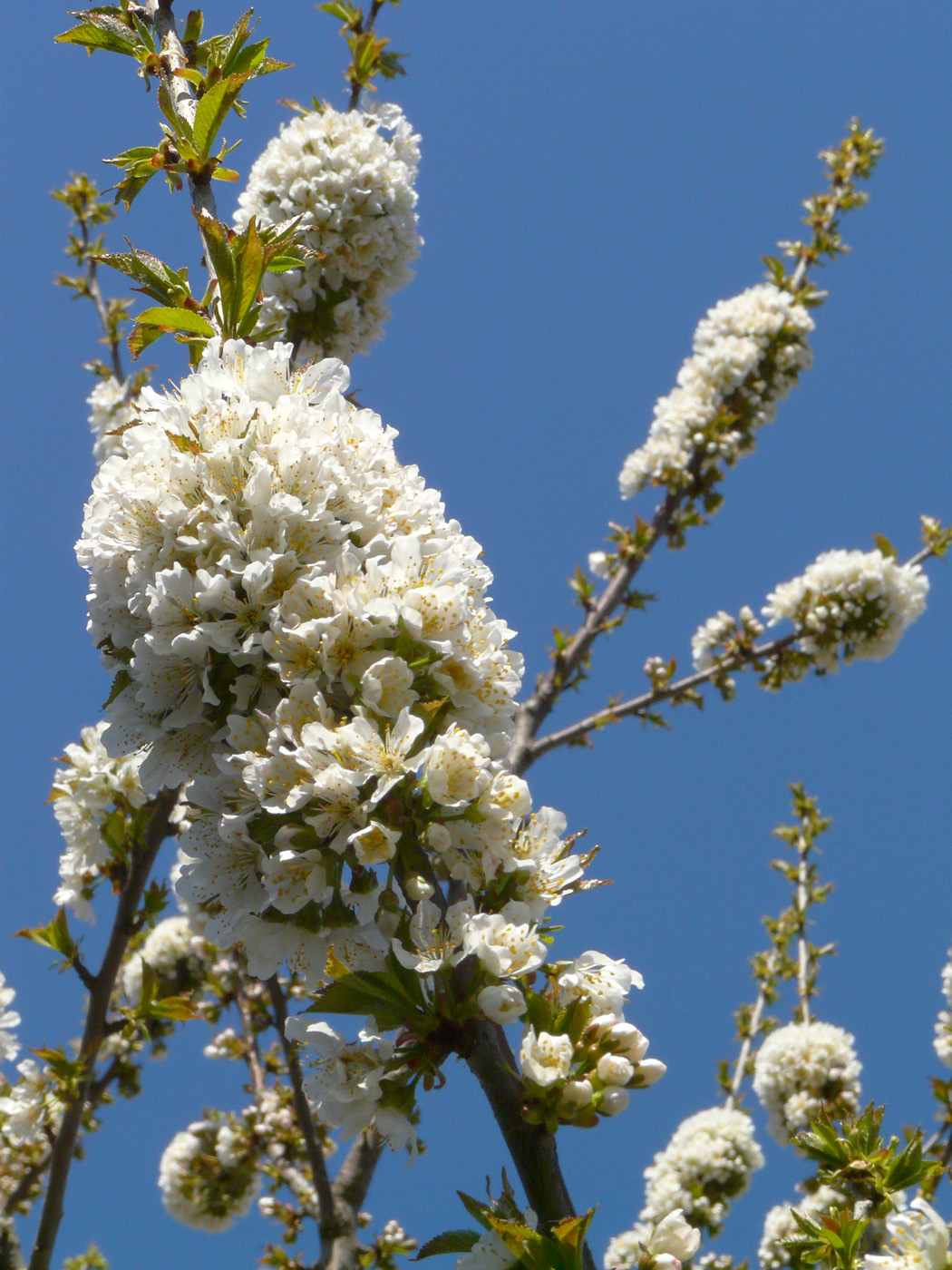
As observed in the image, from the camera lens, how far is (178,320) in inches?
107

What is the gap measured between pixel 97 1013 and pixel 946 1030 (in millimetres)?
4986

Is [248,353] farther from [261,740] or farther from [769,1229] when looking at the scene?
[769,1229]

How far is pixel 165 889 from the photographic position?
4148 millimetres

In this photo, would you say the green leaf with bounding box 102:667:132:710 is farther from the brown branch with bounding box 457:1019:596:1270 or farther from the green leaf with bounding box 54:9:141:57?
the green leaf with bounding box 54:9:141:57

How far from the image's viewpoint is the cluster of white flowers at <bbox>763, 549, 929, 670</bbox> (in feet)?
23.0

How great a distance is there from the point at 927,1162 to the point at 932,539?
5.81 m

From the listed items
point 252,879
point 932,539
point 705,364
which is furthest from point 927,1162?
point 705,364

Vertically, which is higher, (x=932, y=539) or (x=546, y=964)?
(x=932, y=539)

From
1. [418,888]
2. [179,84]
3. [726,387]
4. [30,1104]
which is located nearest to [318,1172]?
[30,1104]

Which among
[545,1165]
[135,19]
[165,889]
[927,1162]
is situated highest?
[135,19]

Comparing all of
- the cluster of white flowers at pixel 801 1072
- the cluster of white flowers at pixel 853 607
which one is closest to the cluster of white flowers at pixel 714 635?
the cluster of white flowers at pixel 853 607

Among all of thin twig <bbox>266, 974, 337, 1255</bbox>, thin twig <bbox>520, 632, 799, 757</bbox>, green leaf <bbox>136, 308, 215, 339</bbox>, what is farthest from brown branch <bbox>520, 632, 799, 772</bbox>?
green leaf <bbox>136, 308, 215, 339</bbox>

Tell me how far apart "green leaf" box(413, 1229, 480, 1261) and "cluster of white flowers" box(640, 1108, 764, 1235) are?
5.56 m

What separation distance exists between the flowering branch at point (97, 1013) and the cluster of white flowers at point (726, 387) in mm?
4706
